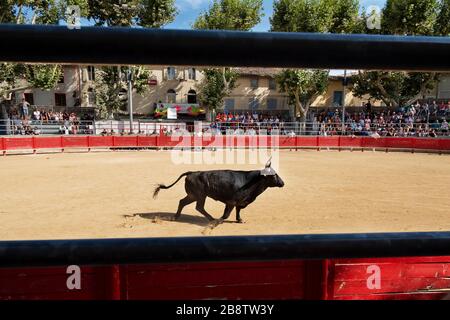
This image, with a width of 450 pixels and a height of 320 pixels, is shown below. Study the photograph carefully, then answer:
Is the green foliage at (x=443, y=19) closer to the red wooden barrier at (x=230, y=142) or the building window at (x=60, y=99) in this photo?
the red wooden barrier at (x=230, y=142)

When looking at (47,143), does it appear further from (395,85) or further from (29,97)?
Result: (395,85)

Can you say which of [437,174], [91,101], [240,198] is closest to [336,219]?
[240,198]

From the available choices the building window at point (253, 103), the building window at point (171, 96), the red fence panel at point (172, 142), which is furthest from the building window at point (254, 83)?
the red fence panel at point (172, 142)

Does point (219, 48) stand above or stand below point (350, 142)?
above

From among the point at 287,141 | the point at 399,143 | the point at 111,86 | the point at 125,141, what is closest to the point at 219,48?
the point at 125,141

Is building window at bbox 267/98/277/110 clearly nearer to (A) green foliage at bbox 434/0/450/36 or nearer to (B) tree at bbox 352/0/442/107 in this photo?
(B) tree at bbox 352/0/442/107

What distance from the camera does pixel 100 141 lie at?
959 inches

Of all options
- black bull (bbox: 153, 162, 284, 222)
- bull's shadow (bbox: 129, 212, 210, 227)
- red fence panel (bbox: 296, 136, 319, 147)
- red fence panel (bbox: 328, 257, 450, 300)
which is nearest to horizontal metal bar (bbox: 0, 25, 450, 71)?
red fence panel (bbox: 328, 257, 450, 300)

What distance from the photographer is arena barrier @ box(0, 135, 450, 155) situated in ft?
73.8

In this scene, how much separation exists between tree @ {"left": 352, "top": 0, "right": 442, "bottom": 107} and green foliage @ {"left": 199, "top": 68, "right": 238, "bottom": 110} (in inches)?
497

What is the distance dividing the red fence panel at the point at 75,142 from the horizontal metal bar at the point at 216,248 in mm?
24771

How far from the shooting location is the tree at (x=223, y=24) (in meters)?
37.0

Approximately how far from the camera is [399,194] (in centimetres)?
1066

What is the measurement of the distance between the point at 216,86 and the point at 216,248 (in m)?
37.4
